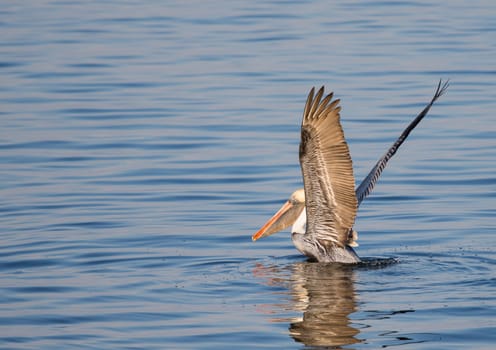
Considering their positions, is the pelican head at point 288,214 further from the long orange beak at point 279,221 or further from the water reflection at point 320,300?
the water reflection at point 320,300

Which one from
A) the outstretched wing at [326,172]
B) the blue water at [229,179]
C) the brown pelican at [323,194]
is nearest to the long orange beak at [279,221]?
the brown pelican at [323,194]

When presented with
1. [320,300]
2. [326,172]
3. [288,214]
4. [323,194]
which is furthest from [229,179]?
[320,300]

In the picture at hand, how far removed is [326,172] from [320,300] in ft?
3.70

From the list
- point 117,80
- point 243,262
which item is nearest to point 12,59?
point 117,80

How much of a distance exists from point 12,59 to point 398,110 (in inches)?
281

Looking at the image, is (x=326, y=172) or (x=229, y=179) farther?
(x=229, y=179)

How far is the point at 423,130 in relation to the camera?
1423cm

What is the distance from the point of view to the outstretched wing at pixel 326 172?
864 centimetres

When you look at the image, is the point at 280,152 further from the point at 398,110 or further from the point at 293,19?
the point at 293,19

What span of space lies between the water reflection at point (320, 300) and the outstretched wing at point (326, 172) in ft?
1.13

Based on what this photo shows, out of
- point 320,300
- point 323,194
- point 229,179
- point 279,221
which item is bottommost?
point 320,300

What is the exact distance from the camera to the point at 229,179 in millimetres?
12172

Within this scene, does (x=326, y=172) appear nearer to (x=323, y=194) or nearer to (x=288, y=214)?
(x=323, y=194)

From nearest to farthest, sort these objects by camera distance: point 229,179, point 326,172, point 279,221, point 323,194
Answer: point 326,172
point 323,194
point 279,221
point 229,179
